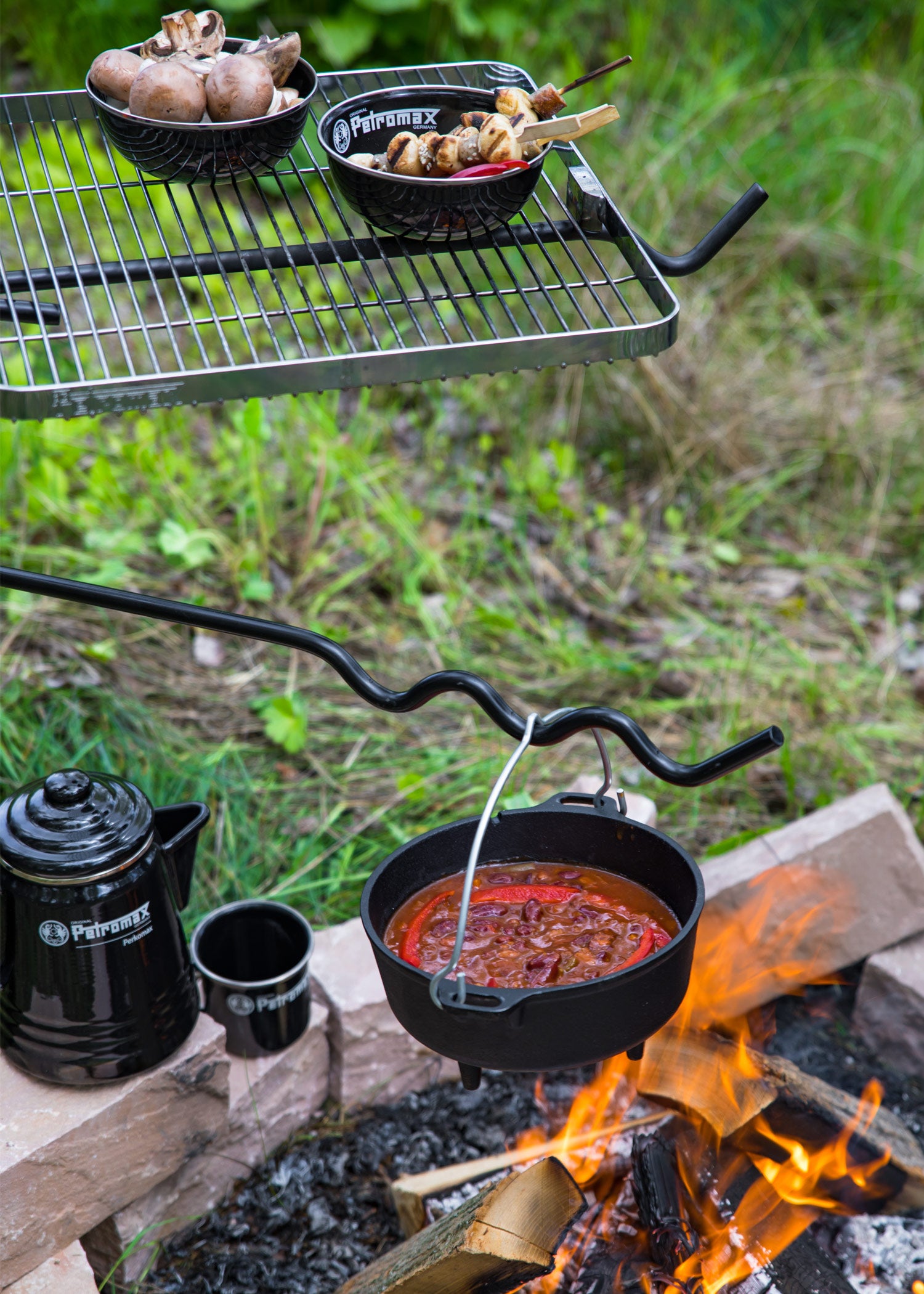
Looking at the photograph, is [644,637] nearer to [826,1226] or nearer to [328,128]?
[826,1226]

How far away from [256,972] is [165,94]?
1.76m

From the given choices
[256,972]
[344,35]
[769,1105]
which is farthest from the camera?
[344,35]

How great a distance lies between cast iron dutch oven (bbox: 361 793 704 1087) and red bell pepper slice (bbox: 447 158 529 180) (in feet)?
2.70

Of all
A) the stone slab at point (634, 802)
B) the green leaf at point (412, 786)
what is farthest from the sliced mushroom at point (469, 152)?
the green leaf at point (412, 786)

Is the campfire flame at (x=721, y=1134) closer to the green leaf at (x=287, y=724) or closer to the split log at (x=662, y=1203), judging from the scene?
the split log at (x=662, y=1203)

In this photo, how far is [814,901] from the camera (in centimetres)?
260

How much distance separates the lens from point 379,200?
57.9 inches

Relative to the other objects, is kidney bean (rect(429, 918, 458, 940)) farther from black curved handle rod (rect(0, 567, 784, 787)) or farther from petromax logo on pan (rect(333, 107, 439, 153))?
petromax logo on pan (rect(333, 107, 439, 153))

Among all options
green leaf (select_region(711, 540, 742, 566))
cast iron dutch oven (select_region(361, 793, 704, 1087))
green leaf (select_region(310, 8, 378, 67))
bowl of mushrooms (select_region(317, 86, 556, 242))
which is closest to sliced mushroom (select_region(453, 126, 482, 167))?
bowl of mushrooms (select_region(317, 86, 556, 242))

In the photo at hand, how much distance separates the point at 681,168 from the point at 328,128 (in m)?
3.69

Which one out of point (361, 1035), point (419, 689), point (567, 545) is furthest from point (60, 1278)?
point (567, 545)

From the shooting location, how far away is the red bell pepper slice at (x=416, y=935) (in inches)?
59.3

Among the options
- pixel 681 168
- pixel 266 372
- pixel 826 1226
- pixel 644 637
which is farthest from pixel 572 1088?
pixel 681 168

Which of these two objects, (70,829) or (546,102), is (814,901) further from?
(546,102)
